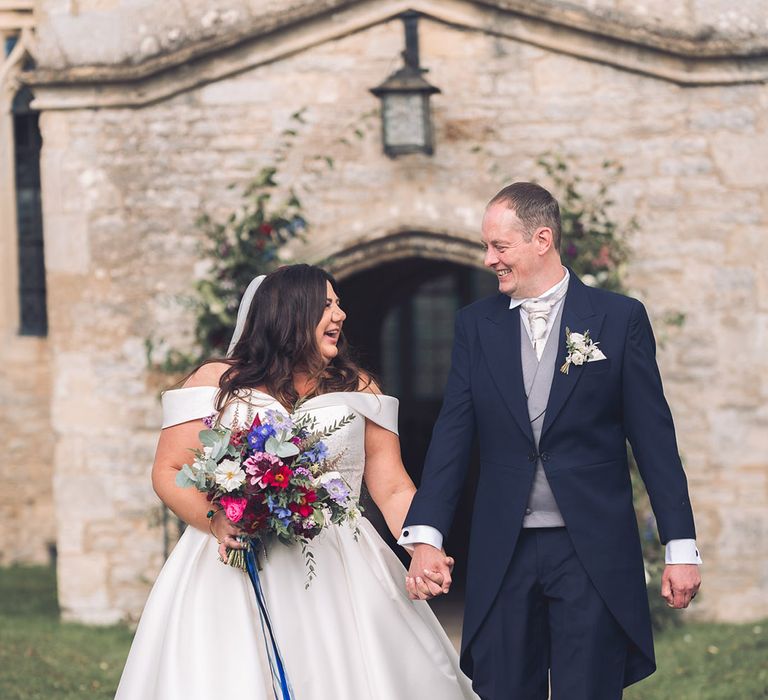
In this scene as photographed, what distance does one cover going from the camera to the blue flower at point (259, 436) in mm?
3893

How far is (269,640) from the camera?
4.10m

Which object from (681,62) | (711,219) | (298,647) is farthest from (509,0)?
(298,647)

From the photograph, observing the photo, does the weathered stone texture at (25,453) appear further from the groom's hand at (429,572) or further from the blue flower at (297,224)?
the groom's hand at (429,572)

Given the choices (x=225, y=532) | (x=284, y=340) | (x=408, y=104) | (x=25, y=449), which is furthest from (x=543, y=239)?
(x=25, y=449)

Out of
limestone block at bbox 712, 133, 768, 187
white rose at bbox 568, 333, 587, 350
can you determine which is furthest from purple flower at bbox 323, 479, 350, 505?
limestone block at bbox 712, 133, 768, 187

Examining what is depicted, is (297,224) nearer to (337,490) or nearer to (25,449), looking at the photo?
(25,449)

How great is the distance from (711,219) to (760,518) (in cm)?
178

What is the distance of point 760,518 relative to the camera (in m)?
8.16

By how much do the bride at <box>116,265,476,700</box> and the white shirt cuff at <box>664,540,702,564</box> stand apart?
24.8 inches

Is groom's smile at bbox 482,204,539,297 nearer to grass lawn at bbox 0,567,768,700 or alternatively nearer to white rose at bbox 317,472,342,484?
white rose at bbox 317,472,342,484

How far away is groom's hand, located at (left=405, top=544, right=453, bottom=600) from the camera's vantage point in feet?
13.0

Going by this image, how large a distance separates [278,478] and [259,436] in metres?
0.13

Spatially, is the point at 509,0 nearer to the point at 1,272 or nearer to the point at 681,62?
the point at 681,62

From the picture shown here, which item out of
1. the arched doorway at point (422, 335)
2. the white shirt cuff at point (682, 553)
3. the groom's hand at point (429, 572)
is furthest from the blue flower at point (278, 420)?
the arched doorway at point (422, 335)
